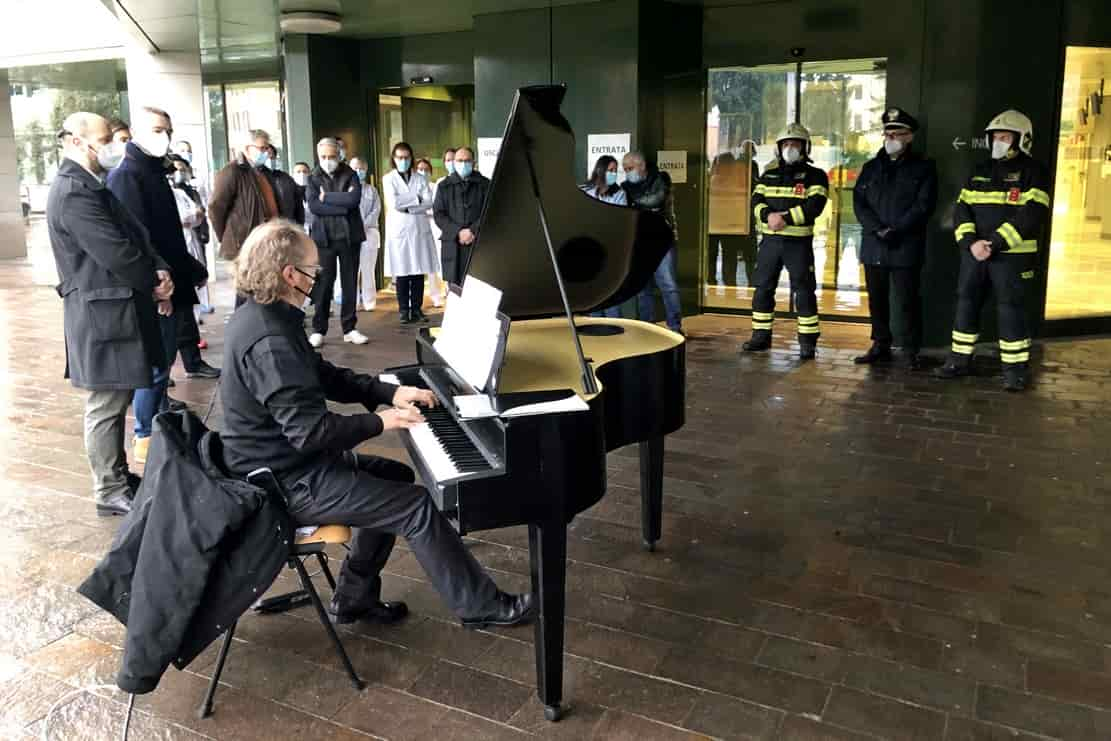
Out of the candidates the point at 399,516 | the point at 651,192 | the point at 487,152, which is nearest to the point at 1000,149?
the point at 651,192

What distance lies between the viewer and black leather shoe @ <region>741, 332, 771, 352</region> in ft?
25.2

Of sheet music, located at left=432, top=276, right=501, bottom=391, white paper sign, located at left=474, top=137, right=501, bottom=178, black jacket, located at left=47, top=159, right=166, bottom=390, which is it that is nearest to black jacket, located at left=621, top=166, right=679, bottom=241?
white paper sign, located at left=474, top=137, right=501, bottom=178

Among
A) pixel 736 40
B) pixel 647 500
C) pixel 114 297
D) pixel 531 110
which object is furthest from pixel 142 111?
pixel 736 40

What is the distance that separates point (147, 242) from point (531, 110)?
2.16 m

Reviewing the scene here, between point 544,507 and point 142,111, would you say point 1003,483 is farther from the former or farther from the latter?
point 142,111

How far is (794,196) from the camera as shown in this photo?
7.30m

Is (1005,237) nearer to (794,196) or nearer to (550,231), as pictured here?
(794,196)

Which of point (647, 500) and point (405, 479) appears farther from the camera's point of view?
point (647, 500)

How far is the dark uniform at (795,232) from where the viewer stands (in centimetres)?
728

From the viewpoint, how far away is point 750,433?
5391 mm

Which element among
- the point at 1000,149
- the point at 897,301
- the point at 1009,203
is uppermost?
the point at 1000,149

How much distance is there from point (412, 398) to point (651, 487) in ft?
3.97

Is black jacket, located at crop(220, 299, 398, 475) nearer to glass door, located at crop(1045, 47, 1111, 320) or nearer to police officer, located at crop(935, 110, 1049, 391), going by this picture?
police officer, located at crop(935, 110, 1049, 391)

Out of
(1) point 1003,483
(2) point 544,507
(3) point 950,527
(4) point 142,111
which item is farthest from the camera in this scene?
(4) point 142,111
